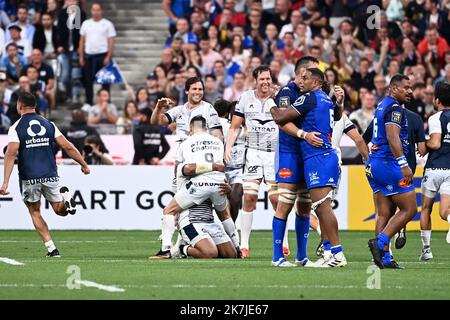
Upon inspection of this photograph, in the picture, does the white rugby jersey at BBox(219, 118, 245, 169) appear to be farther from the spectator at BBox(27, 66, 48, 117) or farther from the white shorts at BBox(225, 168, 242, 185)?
the spectator at BBox(27, 66, 48, 117)

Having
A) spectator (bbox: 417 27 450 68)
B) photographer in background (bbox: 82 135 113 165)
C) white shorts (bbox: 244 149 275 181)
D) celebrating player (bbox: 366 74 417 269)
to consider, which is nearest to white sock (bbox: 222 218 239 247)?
white shorts (bbox: 244 149 275 181)

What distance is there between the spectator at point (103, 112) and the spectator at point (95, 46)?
1.41 metres

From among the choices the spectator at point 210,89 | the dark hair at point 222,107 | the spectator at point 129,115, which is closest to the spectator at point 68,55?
the spectator at point 129,115

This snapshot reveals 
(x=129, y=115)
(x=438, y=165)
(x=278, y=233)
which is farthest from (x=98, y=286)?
(x=129, y=115)

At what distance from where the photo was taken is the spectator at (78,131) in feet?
81.3

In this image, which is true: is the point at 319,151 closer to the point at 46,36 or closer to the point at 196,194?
the point at 196,194

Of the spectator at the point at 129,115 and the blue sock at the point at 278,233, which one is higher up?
the blue sock at the point at 278,233

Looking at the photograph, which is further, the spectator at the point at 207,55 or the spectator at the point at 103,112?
the spectator at the point at 207,55

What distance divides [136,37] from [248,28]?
3339 millimetres

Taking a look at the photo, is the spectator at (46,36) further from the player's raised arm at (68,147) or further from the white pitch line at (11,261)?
the white pitch line at (11,261)

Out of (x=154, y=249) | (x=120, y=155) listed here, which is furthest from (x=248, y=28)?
(x=154, y=249)

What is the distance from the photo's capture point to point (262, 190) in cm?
2344

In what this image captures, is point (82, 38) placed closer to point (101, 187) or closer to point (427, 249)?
point (101, 187)

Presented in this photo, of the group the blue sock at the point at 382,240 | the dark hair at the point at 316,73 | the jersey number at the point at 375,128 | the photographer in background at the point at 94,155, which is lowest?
the photographer in background at the point at 94,155
